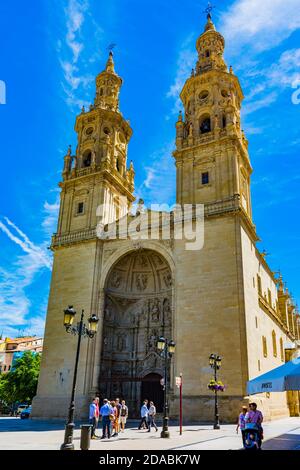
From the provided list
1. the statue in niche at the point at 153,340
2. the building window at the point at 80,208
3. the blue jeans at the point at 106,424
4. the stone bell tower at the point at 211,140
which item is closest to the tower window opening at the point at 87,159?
the building window at the point at 80,208

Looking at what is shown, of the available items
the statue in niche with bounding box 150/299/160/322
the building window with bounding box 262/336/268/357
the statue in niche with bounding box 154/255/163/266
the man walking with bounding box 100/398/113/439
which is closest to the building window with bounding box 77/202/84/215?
the statue in niche with bounding box 154/255/163/266

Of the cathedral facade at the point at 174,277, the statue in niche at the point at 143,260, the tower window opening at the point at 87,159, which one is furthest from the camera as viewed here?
the tower window opening at the point at 87,159

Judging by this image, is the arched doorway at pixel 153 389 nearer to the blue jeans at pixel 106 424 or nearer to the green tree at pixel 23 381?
the blue jeans at pixel 106 424

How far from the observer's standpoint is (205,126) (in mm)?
34312

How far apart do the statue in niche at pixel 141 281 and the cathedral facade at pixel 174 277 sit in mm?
83

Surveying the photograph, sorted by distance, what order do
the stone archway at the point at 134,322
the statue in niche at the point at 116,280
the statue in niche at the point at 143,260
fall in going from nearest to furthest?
the stone archway at the point at 134,322 < the statue in niche at the point at 116,280 < the statue in niche at the point at 143,260

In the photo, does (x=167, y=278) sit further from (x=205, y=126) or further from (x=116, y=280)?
(x=205, y=126)

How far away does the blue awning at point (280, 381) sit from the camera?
449 inches

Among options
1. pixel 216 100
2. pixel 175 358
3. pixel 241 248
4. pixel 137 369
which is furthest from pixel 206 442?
pixel 216 100

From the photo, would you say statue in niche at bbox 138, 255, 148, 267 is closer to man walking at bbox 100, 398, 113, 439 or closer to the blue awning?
man walking at bbox 100, 398, 113, 439

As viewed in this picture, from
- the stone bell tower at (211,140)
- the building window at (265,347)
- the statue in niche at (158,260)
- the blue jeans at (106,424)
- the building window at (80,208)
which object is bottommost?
the blue jeans at (106,424)

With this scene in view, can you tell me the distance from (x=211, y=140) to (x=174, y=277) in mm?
11560

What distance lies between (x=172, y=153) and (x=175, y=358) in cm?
1650

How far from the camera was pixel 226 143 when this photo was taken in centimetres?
3067
